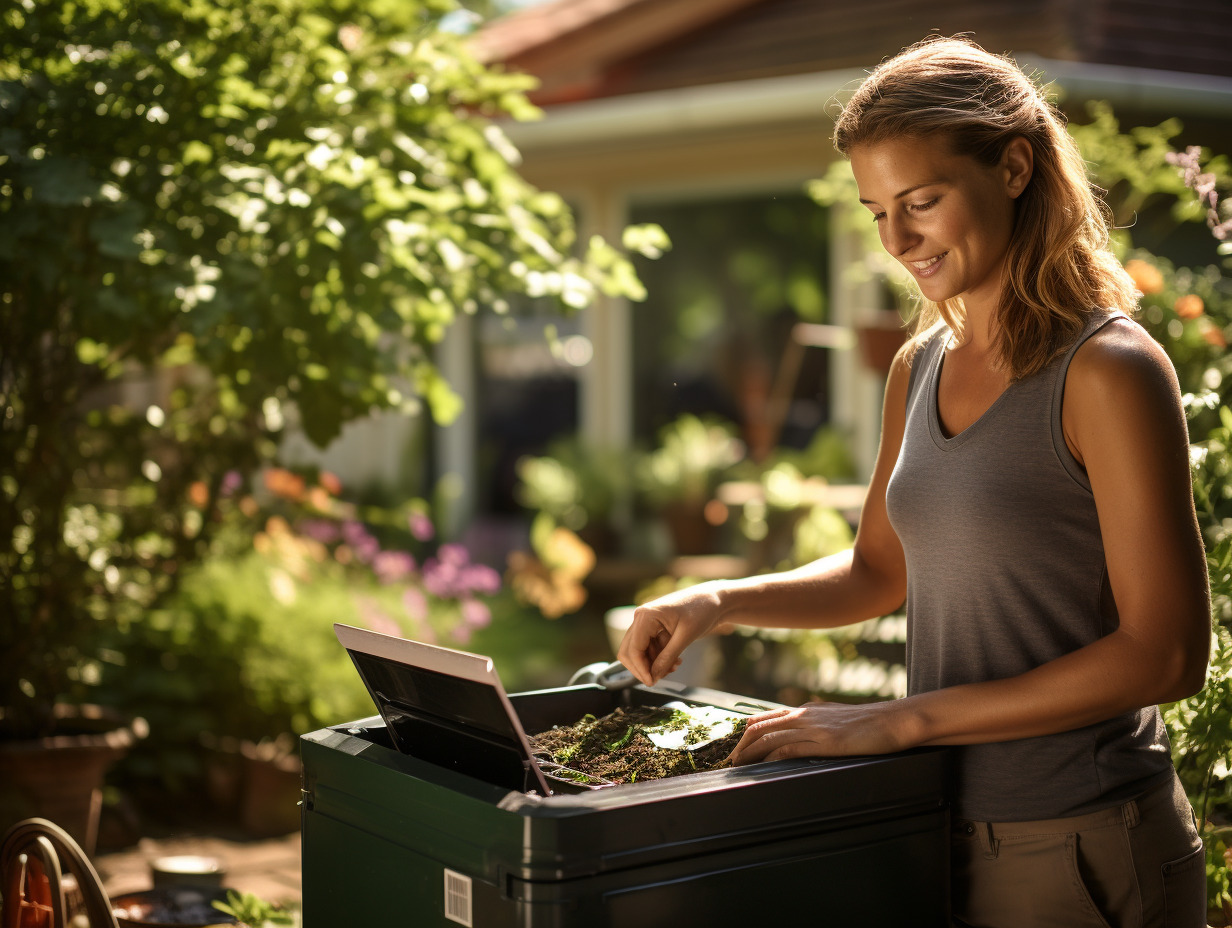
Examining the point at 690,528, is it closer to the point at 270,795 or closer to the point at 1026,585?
the point at 270,795

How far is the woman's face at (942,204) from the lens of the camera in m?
1.38

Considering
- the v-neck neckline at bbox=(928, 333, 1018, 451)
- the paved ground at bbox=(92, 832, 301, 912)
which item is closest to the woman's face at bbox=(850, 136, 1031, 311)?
the v-neck neckline at bbox=(928, 333, 1018, 451)

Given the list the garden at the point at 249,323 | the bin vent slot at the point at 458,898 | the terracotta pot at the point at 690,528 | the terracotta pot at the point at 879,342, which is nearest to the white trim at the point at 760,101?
the garden at the point at 249,323

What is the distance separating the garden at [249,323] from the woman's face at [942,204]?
70 cm

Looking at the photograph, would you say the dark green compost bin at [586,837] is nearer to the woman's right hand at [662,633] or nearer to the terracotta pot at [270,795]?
the woman's right hand at [662,633]

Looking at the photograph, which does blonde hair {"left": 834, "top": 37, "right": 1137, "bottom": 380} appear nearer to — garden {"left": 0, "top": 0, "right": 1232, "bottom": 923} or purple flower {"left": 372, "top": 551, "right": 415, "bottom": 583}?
garden {"left": 0, "top": 0, "right": 1232, "bottom": 923}

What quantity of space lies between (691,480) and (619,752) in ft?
17.4

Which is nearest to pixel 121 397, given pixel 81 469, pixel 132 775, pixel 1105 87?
pixel 132 775

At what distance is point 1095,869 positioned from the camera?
4.42 ft

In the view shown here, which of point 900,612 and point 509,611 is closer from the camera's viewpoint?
point 900,612

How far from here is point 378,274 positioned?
2529mm

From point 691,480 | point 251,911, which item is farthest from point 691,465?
point 251,911

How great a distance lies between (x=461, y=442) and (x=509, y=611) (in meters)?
1.57

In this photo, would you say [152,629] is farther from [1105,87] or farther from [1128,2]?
[1128,2]
